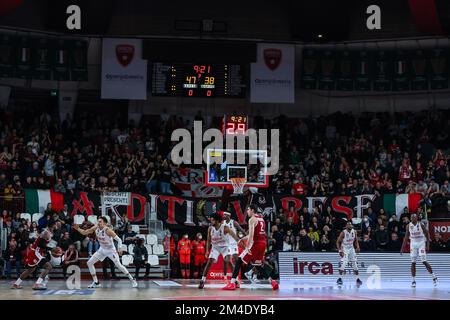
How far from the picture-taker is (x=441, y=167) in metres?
33.4

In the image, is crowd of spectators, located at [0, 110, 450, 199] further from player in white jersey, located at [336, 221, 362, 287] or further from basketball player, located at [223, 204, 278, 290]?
basketball player, located at [223, 204, 278, 290]

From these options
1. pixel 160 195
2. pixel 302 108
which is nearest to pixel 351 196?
pixel 160 195

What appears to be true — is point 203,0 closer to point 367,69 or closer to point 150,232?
point 367,69

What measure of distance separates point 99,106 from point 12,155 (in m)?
9.05

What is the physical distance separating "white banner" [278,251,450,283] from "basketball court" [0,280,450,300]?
11.9 inches

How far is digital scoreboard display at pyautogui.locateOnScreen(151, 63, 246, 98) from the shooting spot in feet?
119

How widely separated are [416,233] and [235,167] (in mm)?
8132

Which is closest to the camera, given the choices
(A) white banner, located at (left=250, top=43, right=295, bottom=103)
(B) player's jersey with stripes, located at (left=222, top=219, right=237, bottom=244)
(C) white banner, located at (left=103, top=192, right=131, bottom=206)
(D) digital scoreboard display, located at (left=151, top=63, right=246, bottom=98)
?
(B) player's jersey with stripes, located at (left=222, top=219, right=237, bottom=244)

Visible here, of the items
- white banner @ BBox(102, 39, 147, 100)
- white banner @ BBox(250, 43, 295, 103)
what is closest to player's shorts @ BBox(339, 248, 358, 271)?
white banner @ BBox(250, 43, 295, 103)

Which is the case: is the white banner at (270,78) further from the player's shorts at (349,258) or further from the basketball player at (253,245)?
the basketball player at (253,245)

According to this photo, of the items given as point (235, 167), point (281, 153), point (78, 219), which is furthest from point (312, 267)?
point (281, 153)

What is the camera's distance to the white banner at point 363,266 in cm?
2475

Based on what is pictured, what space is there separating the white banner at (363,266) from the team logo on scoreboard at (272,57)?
1474 cm

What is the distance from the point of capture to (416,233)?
2506 cm
